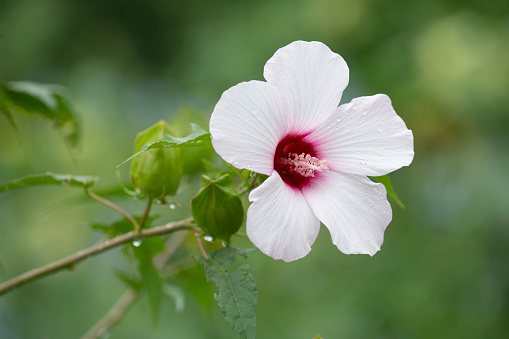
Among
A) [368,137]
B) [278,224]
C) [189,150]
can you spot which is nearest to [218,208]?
[278,224]

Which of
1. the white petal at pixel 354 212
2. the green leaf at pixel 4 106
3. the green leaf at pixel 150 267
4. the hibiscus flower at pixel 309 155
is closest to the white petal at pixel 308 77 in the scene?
the hibiscus flower at pixel 309 155

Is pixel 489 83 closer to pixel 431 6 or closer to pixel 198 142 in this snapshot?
pixel 431 6

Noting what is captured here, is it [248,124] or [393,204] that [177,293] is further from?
[393,204]

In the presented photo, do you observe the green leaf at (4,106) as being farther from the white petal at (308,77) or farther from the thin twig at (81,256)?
the white petal at (308,77)

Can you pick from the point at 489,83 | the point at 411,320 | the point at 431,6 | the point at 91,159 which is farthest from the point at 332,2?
the point at 411,320

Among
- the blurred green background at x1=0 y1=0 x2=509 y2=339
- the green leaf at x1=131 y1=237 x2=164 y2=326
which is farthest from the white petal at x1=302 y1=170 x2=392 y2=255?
the blurred green background at x1=0 y1=0 x2=509 y2=339

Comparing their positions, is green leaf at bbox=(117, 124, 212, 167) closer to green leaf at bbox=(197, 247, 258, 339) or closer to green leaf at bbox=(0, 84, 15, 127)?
green leaf at bbox=(197, 247, 258, 339)
